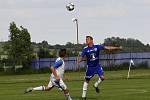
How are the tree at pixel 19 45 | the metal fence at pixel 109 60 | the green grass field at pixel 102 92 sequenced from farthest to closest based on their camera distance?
the tree at pixel 19 45
the metal fence at pixel 109 60
the green grass field at pixel 102 92

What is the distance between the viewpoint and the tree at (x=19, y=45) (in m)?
99.1

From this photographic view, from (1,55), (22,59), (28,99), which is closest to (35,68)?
(22,59)

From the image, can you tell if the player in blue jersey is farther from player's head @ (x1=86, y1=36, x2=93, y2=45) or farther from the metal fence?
the metal fence

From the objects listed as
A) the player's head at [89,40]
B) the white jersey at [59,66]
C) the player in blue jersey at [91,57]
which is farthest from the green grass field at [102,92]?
the white jersey at [59,66]

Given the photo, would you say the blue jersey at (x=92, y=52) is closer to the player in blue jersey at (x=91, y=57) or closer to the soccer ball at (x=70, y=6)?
the player in blue jersey at (x=91, y=57)

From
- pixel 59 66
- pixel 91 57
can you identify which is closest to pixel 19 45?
pixel 91 57

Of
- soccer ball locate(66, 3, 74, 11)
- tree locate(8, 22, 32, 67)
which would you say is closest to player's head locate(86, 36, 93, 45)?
soccer ball locate(66, 3, 74, 11)

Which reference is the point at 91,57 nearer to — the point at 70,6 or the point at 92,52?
the point at 92,52

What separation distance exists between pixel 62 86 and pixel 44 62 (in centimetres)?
7761

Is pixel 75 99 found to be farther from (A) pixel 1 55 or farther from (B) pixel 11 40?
(A) pixel 1 55

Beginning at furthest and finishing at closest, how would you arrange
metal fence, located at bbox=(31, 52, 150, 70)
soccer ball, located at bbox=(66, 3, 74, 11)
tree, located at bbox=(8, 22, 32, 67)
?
1. tree, located at bbox=(8, 22, 32, 67)
2. metal fence, located at bbox=(31, 52, 150, 70)
3. soccer ball, located at bbox=(66, 3, 74, 11)

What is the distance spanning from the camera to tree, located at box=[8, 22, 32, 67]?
325ft

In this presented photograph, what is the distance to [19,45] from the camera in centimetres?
9888

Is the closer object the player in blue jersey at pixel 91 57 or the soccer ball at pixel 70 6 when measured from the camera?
the player in blue jersey at pixel 91 57
